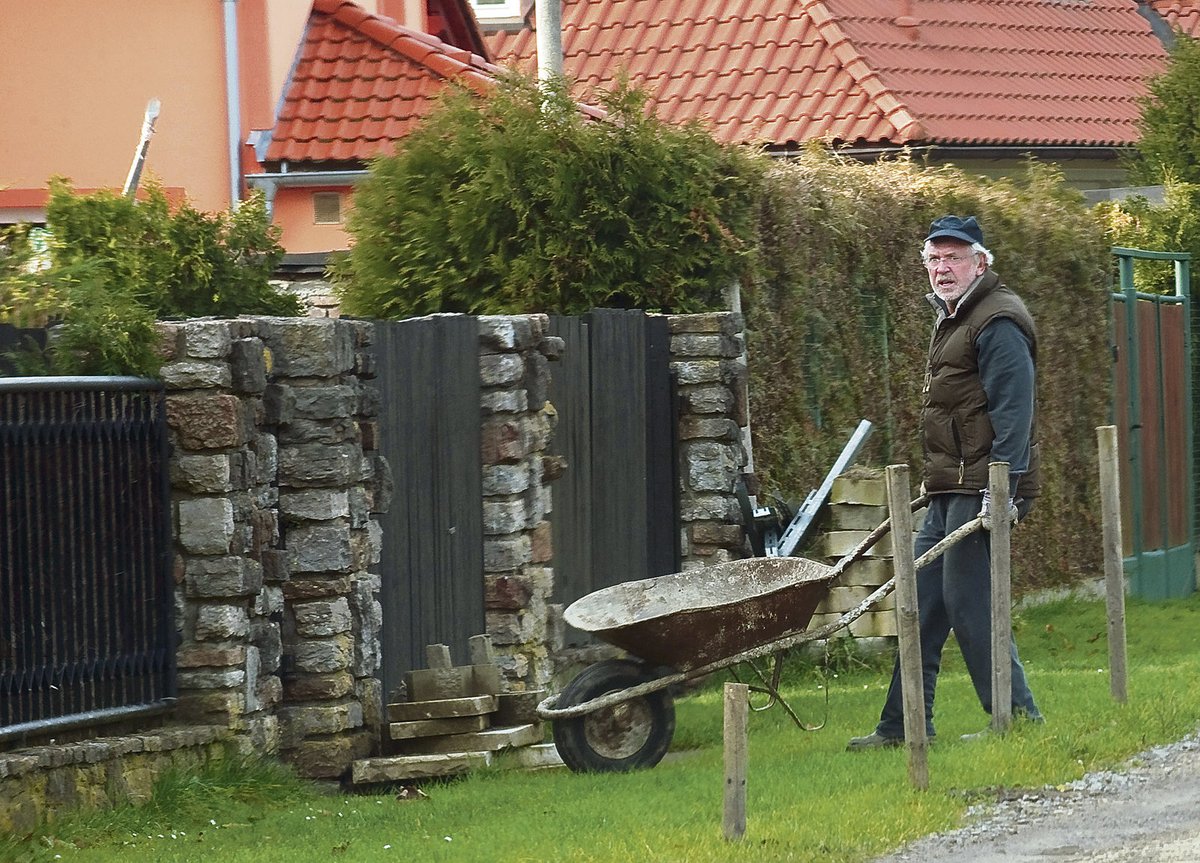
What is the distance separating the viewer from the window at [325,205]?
17.8 m

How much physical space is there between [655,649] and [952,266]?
6.41 feet

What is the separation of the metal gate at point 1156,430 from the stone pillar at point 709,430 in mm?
5703

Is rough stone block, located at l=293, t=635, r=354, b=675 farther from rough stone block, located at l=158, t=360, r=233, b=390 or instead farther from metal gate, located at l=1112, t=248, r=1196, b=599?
metal gate, located at l=1112, t=248, r=1196, b=599

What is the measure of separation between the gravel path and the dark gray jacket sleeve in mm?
1302

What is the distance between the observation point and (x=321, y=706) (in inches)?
345

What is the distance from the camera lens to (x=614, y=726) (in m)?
8.74

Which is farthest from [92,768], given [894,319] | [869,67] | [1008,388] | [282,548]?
[869,67]

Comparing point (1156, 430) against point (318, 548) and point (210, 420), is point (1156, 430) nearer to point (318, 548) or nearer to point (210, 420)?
point (318, 548)

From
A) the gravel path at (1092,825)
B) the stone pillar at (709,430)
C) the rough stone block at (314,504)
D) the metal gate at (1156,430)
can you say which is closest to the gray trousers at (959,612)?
the gravel path at (1092,825)

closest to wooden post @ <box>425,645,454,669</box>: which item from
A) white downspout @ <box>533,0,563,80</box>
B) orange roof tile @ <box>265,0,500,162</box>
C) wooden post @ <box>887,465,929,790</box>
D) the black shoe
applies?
the black shoe

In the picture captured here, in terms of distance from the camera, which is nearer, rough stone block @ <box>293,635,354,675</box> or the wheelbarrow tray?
the wheelbarrow tray

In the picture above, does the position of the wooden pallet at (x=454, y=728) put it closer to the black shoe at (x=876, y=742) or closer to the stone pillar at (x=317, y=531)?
the stone pillar at (x=317, y=531)

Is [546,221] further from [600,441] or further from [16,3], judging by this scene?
[16,3]

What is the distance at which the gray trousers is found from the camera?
8.53 metres
